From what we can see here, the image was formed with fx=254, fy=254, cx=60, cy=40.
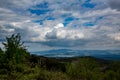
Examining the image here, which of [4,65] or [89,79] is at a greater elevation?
[4,65]

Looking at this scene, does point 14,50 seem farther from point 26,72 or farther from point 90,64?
point 90,64

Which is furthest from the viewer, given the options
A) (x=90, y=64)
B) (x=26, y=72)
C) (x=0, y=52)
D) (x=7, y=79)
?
(x=90, y=64)

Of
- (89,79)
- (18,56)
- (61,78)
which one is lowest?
(89,79)

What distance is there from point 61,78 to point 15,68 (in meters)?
5.38

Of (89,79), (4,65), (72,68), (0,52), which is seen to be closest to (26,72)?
(4,65)

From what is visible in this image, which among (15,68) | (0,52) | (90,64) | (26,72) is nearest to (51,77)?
(26,72)

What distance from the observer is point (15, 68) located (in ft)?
79.7

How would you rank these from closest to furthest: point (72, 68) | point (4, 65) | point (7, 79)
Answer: point (7, 79) → point (4, 65) → point (72, 68)

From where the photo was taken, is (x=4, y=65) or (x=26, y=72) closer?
(x=26, y=72)

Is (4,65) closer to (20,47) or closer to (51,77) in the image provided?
(20,47)

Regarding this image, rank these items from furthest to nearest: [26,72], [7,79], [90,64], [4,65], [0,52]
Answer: [90,64]
[0,52]
[4,65]
[26,72]
[7,79]

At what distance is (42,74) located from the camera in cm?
A: 2184

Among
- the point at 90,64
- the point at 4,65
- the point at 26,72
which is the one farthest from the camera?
the point at 90,64

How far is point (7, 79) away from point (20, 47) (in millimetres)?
6325
